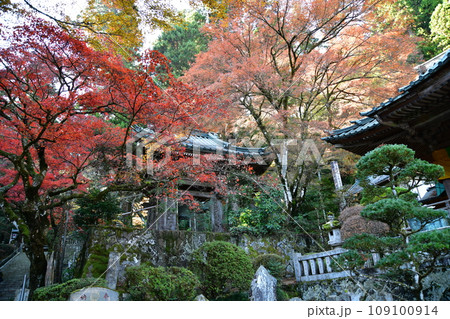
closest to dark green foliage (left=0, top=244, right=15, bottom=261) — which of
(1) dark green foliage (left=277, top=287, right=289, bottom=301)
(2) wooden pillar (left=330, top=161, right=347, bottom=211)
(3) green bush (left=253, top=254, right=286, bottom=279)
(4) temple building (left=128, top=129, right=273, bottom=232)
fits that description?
(4) temple building (left=128, top=129, right=273, bottom=232)

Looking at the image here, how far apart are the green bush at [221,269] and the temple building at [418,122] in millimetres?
3595

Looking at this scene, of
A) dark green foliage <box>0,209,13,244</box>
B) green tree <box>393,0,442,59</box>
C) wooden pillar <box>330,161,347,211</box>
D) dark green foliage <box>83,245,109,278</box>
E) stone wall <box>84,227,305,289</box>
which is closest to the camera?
dark green foliage <box>83,245,109,278</box>

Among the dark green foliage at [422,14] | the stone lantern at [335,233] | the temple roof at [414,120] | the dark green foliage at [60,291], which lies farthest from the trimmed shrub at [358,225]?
the dark green foliage at [422,14]

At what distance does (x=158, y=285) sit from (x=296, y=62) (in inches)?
398

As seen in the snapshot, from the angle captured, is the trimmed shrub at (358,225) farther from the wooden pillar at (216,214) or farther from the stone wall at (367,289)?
the wooden pillar at (216,214)

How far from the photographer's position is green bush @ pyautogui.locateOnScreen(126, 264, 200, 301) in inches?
204

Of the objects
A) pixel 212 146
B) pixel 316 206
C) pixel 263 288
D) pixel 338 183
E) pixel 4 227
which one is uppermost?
pixel 212 146

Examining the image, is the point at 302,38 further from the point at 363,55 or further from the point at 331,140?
the point at 331,140

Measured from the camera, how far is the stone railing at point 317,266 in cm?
670

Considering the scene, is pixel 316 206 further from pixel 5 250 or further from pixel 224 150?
pixel 5 250

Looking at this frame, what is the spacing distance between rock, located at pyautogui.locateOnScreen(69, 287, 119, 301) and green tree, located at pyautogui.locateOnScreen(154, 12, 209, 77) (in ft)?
49.4

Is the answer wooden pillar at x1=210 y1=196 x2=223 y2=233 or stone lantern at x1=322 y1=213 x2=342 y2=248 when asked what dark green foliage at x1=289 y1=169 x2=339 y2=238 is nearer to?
wooden pillar at x1=210 y1=196 x2=223 y2=233

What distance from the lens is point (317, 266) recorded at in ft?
24.4

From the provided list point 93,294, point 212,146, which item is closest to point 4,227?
point 212,146
